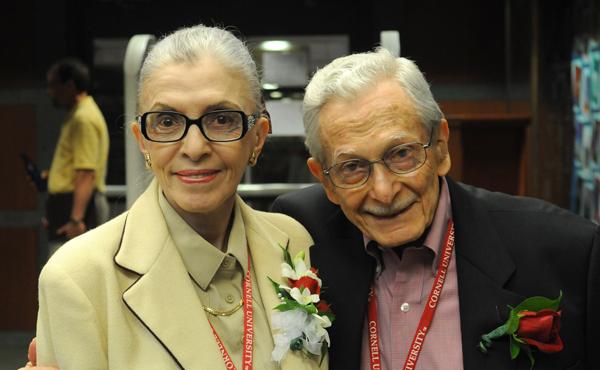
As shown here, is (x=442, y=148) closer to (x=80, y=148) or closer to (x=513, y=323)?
(x=513, y=323)

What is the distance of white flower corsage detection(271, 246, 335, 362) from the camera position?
2.55 m

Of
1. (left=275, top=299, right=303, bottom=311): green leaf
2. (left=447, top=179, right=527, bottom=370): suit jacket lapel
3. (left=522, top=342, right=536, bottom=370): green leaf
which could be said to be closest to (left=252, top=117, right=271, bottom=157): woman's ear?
(left=275, top=299, right=303, bottom=311): green leaf

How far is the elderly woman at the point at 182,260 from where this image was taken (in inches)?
92.2

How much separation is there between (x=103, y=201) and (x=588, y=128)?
11.0ft

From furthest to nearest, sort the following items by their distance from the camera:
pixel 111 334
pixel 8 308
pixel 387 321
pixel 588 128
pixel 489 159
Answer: pixel 8 308 → pixel 489 159 → pixel 588 128 → pixel 387 321 → pixel 111 334

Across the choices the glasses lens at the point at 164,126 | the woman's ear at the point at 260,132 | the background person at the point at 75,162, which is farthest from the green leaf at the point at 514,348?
the background person at the point at 75,162

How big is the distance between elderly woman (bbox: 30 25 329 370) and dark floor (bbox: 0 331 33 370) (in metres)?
4.89

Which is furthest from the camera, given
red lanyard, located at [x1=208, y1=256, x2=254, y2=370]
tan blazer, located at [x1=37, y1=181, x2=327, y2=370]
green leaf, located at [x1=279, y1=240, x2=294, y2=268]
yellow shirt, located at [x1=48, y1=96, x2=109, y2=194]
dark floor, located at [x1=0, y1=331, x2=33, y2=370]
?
dark floor, located at [x1=0, y1=331, x2=33, y2=370]

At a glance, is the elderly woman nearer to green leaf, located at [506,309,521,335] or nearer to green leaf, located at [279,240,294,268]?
green leaf, located at [279,240,294,268]

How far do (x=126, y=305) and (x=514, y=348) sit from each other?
1030mm

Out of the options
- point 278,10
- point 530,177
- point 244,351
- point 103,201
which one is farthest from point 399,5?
point 244,351

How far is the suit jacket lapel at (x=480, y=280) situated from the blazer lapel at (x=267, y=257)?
45 centimetres

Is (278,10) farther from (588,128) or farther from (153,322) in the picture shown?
(153,322)

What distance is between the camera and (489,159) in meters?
6.40
